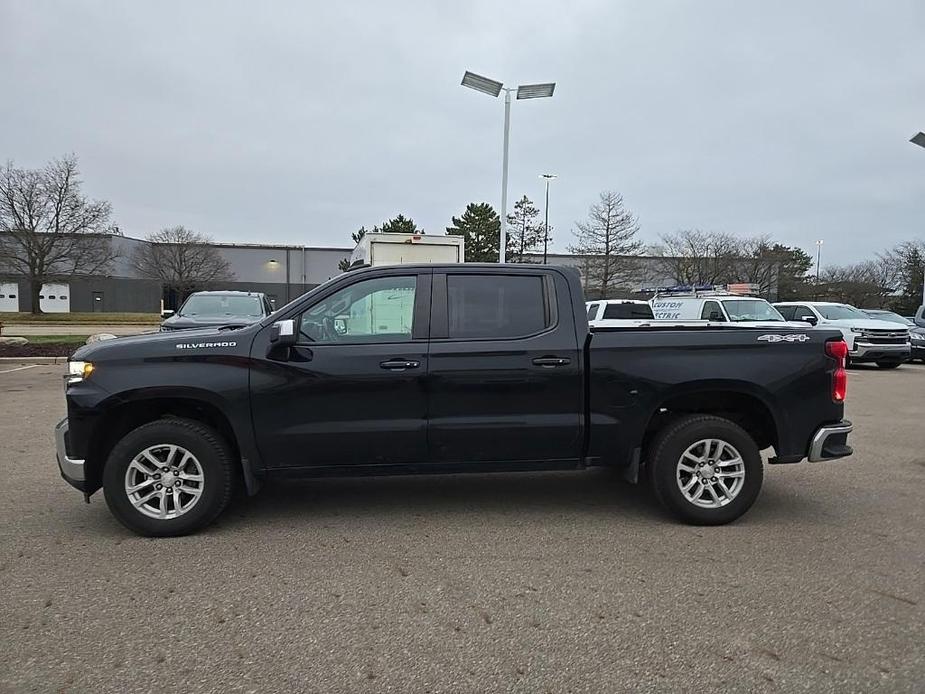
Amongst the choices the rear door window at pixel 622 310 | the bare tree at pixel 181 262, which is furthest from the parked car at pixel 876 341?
the bare tree at pixel 181 262

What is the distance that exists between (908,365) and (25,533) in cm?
2179

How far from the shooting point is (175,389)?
4.45m

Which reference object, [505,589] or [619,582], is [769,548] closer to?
[619,582]

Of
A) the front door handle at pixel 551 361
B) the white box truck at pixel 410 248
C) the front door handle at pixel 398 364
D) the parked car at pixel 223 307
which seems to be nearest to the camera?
the front door handle at pixel 398 364

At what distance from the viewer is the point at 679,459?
4766 mm

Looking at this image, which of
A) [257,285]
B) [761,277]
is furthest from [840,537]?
[257,285]

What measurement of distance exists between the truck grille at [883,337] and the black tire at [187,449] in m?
17.4

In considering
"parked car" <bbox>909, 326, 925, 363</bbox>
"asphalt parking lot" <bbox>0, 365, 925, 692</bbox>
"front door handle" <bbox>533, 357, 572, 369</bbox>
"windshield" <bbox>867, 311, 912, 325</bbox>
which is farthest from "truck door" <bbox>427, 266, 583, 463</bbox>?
"parked car" <bbox>909, 326, 925, 363</bbox>

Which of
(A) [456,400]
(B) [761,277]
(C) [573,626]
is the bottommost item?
(C) [573,626]

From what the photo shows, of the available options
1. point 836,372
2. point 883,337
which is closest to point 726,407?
point 836,372

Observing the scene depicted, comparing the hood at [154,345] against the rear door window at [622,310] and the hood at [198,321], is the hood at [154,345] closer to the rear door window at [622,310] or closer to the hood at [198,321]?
the hood at [198,321]

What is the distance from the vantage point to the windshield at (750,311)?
1633 centimetres

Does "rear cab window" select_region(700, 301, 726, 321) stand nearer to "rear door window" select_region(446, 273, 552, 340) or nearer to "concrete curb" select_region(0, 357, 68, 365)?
"rear door window" select_region(446, 273, 552, 340)

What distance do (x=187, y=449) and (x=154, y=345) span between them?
0.73 meters
